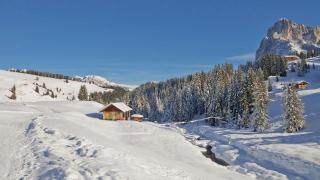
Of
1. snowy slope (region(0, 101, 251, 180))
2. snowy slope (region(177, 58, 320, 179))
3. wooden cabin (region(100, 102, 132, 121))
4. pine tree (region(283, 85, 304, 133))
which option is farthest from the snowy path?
wooden cabin (region(100, 102, 132, 121))

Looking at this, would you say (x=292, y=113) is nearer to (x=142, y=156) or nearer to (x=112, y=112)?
(x=112, y=112)

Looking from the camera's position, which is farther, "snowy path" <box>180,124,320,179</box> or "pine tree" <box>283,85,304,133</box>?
"pine tree" <box>283,85,304,133</box>

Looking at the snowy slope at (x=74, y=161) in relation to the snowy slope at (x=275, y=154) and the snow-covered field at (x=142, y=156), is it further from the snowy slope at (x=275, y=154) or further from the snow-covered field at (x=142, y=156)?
the snowy slope at (x=275, y=154)

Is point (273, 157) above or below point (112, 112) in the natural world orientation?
below

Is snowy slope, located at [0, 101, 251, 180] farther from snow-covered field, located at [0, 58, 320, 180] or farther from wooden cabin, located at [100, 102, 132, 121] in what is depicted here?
wooden cabin, located at [100, 102, 132, 121]

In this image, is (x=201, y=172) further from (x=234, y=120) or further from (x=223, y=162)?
(x=234, y=120)

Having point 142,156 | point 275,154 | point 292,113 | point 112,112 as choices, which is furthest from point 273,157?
point 112,112

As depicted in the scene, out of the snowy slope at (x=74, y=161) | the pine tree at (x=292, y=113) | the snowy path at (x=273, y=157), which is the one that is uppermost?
the pine tree at (x=292, y=113)

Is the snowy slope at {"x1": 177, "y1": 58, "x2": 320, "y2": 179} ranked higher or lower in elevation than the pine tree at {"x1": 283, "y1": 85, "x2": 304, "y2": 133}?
lower

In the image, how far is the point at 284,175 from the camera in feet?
117

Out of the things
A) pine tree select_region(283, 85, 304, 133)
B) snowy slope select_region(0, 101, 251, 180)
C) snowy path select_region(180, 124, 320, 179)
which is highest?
pine tree select_region(283, 85, 304, 133)

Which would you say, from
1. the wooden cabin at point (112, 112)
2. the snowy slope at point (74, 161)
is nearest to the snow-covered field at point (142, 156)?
the snowy slope at point (74, 161)

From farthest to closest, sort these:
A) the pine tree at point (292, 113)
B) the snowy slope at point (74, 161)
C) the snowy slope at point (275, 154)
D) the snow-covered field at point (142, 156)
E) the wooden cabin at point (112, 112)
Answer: the wooden cabin at point (112, 112), the pine tree at point (292, 113), the snowy slope at point (275, 154), the snow-covered field at point (142, 156), the snowy slope at point (74, 161)

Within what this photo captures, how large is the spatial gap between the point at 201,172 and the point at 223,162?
1251cm
